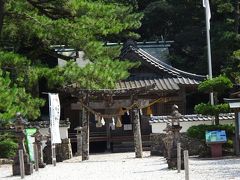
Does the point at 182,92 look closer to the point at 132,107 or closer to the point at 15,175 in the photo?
the point at 132,107

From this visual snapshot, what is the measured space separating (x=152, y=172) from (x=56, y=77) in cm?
643

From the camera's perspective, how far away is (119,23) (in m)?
20.1

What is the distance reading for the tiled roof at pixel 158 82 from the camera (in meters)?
27.1

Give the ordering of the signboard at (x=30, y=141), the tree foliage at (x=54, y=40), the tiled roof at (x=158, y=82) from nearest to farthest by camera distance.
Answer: the tree foliage at (x=54, y=40)
the signboard at (x=30, y=141)
the tiled roof at (x=158, y=82)

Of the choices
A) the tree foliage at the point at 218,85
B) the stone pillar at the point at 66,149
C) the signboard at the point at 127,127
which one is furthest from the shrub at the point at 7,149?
the tree foliage at the point at 218,85

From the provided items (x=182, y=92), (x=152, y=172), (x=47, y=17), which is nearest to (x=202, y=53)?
(x=182, y=92)

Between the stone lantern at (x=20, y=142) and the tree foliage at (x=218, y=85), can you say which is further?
the tree foliage at (x=218, y=85)

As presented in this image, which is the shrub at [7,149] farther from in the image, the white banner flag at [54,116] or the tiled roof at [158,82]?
the tiled roof at [158,82]

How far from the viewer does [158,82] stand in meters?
27.8

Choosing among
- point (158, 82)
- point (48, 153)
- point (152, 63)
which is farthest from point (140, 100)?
point (48, 153)

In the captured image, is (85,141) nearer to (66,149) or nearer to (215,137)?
(66,149)

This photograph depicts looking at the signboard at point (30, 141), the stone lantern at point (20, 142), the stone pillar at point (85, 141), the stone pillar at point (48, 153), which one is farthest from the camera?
the stone pillar at point (85, 141)

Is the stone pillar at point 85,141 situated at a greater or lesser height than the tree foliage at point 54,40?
lesser

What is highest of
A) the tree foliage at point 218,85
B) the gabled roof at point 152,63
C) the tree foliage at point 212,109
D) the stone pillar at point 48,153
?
the gabled roof at point 152,63
